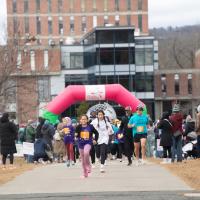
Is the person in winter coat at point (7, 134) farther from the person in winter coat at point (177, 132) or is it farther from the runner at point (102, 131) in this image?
the person in winter coat at point (177, 132)

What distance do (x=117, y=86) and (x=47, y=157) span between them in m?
13.1

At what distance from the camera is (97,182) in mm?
17094

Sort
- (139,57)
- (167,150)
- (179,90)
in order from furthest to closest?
(179,90) → (139,57) → (167,150)

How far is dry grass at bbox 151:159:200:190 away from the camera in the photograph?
16.7 metres

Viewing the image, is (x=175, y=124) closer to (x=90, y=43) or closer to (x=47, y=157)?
(x=47, y=157)

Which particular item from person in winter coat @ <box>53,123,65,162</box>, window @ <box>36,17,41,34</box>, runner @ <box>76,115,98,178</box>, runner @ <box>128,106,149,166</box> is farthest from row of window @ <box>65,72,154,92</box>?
runner @ <box>76,115,98,178</box>

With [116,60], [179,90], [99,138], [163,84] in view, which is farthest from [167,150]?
[179,90]

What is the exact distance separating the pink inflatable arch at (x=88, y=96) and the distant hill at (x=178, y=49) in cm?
7500

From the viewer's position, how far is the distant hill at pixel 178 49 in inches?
4702

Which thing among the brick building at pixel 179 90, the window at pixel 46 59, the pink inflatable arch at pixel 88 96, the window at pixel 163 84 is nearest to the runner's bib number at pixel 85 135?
the pink inflatable arch at pixel 88 96

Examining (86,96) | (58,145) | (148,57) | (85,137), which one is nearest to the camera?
(85,137)

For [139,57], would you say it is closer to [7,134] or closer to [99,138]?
[7,134]

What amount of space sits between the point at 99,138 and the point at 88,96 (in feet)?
67.4

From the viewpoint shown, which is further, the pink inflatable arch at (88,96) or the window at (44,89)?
the window at (44,89)
